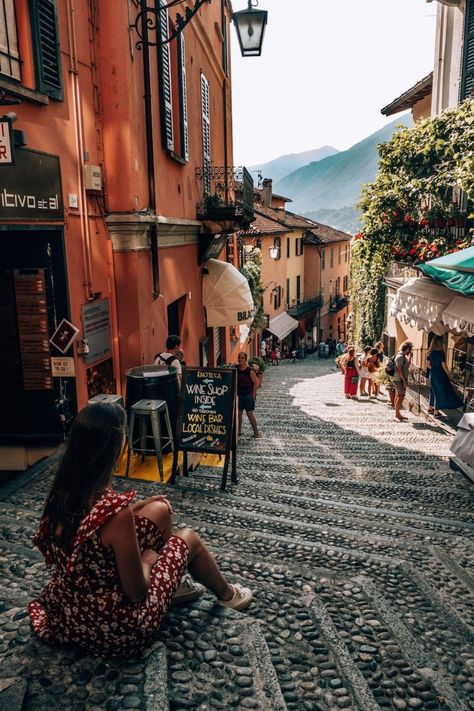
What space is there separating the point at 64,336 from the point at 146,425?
1.39 metres

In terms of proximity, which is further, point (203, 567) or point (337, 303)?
point (337, 303)

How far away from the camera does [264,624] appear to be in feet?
11.5

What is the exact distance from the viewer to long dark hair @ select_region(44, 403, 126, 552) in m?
2.74

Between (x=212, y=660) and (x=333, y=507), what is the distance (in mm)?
3158

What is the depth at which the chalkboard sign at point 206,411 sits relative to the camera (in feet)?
20.9

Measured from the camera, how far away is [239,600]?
11.8 ft

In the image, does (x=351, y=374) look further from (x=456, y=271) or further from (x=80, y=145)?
(x=80, y=145)

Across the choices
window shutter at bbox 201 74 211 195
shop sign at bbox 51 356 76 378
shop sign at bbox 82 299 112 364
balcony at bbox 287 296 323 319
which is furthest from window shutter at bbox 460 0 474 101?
balcony at bbox 287 296 323 319

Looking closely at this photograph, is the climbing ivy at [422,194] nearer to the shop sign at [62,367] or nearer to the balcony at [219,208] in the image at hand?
the balcony at [219,208]

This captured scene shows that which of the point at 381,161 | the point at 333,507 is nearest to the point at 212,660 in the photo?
the point at 333,507

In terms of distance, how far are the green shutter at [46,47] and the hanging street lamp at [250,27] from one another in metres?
2.81

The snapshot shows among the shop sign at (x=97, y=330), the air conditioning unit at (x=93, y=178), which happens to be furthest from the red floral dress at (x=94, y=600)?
the air conditioning unit at (x=93, y=178)

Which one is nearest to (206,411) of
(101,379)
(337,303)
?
(101,379)

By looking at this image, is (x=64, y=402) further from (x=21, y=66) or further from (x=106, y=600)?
(x=106, y=600)
